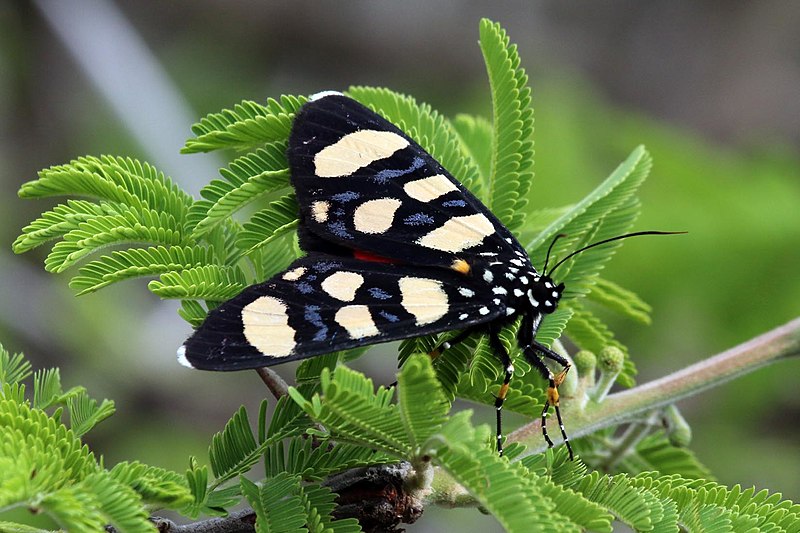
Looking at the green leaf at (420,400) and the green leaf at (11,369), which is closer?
the green leaf at (420,400)

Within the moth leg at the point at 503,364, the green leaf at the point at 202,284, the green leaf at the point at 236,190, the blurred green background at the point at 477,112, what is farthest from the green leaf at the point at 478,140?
the blurred green background at the point at 477,112

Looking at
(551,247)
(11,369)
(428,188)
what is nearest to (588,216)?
(551,247)

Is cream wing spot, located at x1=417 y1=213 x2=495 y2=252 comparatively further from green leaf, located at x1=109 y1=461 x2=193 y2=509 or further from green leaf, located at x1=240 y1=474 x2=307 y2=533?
green leaf, located at x1=109 y1=461 x2=193 y2=509

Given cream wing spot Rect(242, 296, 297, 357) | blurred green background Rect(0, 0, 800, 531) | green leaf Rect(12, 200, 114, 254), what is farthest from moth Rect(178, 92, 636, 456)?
blurred green background Rect(0, 0, 800, 531)

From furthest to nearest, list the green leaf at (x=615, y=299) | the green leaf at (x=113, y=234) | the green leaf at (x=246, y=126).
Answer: the green leaf at (x=615, y=299), the green leaf at (x=246, y=126), the green leaf at (x=113, y=234)

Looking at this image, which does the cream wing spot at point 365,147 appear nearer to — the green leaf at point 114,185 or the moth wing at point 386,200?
the moth wing at point 386,200

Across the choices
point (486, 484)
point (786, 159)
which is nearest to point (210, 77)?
point (786, 159)
